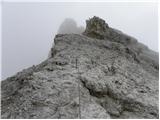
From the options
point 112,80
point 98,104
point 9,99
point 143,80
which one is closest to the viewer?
point 98,104

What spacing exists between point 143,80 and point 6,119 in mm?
4497

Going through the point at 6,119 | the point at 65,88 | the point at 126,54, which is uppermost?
the point at 126,54

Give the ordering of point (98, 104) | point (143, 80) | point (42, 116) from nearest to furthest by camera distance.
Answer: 1. point (42, 116)
2. point (98, 104)
3. point (143, 80)

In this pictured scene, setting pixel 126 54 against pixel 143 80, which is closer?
pixel 143 80

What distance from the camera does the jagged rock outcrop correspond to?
334 inches

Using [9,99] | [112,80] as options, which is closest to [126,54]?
[112,80]

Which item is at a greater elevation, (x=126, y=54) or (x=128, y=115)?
(x=126, y=54)

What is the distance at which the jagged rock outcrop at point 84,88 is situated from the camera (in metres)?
8.48

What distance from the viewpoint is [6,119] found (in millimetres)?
8234

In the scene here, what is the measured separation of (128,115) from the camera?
9227 millimetres

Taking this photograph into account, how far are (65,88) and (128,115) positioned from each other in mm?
1698

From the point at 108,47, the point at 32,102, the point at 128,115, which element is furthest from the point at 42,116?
the point at 108,47

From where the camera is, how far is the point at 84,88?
30.6 feet

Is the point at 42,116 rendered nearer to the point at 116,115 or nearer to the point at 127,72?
the point at 116,115
